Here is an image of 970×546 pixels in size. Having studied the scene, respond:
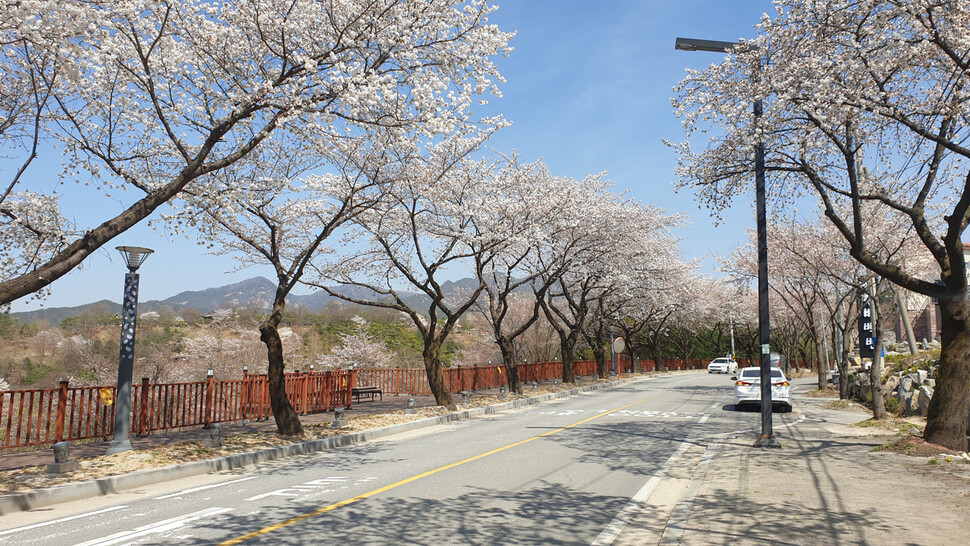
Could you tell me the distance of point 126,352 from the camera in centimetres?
1108

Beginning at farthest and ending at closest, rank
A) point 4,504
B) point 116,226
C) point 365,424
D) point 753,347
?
point 753,347 → point 365,424 → point 116,226 → point 4,504

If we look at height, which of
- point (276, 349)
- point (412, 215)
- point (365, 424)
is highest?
point (412, 215)

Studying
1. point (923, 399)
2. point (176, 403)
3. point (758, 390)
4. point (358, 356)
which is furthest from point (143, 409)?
point (358, 356)

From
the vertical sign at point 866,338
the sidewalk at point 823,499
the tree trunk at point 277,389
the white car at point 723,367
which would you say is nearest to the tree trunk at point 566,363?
the vertical sign at point 866,338

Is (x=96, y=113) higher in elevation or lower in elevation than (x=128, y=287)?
higher

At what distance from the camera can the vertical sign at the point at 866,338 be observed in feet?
69.4

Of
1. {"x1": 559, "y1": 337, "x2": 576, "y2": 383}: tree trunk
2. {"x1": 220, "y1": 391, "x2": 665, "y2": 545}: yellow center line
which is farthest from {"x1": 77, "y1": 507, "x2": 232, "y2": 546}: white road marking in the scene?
{"x1": 559, "y1": 337, "x2": 576, "y2": 383}: tree trunk

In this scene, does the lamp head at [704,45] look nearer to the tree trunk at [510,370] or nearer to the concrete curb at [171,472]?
the concrete curb at [171,472]

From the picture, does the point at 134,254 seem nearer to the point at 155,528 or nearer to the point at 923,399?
the point at 155,528

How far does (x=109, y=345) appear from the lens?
118 ft

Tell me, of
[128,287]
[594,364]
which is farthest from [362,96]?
[594,364]

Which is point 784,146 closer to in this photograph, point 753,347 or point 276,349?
point 276,349

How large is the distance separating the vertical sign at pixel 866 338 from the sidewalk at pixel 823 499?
10633 mm

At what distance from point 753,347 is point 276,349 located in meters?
76.8
